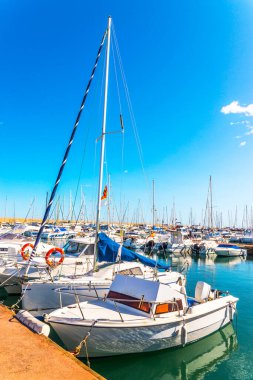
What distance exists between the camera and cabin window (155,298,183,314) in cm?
1002

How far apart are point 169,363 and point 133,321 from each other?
2.18 meters

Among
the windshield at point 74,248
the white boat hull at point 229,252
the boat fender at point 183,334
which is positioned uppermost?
the windshield at point 74,248

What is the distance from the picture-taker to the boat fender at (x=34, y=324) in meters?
7.75

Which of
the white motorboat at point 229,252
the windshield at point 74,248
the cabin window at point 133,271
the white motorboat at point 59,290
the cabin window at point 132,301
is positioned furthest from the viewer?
the white motorboat at point 229,252

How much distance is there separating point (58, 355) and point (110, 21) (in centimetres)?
1700

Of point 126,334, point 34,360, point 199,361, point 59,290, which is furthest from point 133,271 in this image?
point 34,360

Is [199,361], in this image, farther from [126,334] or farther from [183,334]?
[126,334]

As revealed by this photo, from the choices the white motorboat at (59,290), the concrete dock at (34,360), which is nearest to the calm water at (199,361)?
the concrete dock at (34,360)

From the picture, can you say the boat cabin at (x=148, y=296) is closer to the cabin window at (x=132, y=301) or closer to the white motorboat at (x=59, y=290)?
the cabin window at (x=132, y=301)

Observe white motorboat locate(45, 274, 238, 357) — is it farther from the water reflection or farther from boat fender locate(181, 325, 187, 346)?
the water reflection

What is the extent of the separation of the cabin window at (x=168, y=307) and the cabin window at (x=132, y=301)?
36 cm

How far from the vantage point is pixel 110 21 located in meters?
16.6

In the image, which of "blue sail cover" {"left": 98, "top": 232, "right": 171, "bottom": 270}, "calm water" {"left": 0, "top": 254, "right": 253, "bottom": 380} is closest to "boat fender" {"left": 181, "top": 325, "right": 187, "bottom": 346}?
"calm water" {"left": 0, "top": 254, "right": 253, "bottom": 380}

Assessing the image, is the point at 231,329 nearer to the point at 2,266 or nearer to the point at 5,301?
the point at 5,301
